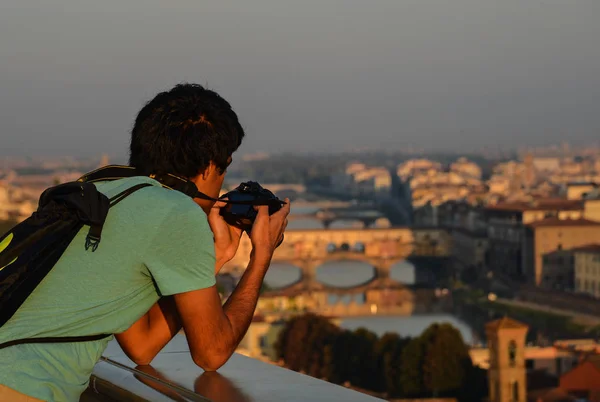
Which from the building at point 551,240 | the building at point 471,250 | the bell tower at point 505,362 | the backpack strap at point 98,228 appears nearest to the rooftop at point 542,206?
the building at point 471,250

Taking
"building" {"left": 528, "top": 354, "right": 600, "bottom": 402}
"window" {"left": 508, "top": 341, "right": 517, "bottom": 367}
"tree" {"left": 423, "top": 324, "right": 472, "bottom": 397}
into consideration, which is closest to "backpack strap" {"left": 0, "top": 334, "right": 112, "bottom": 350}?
"window" {"left": 508, "top": 341, "right": 517, "bottom": 367}

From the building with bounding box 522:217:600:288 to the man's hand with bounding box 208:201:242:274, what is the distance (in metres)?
28.2

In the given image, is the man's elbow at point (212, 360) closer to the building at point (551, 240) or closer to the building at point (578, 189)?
the building at point (551, 240)

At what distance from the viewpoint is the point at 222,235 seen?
3.71 feet

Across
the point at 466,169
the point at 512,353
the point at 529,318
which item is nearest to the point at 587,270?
Answer: the point at 529,318

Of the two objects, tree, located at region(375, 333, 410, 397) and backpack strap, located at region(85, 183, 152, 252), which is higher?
backpack strap, located at region(85, 183, 152, 252)

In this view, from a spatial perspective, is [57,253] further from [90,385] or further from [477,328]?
[477,328]

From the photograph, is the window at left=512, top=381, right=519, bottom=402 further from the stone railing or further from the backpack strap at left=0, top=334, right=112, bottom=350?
the backpack strap at left=0, top=334, right=112, bottom=350

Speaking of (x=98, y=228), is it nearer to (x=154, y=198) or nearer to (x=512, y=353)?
(x=154, y=198)

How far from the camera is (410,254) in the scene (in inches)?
1320

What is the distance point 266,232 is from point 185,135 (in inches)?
4.3

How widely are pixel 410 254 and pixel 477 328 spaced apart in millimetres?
12021

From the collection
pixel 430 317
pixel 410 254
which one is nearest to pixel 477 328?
pixel 430 317

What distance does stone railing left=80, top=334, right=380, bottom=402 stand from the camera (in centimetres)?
102
